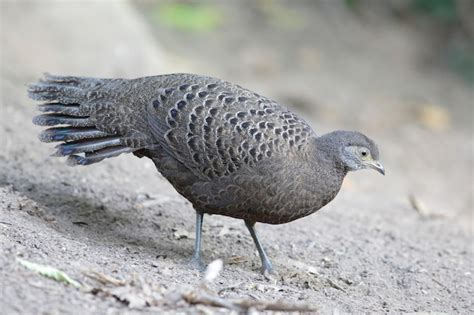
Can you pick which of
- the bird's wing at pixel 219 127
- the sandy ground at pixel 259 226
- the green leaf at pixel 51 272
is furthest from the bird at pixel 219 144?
the green leaf at pixel 51 272

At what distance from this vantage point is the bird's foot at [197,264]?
6.15m

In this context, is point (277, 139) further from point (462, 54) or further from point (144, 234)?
point (462, 54)

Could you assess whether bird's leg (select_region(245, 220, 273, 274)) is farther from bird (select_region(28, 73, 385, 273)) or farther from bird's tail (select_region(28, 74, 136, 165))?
bird's tail (select_region(28, 74, 136, 165))

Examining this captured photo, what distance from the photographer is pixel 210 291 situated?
15.9 ft

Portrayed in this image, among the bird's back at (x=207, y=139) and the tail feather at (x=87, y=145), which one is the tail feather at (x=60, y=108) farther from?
the tail feather at (x=87, y=145)

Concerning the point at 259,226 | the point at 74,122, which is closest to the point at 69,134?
the point at 74,122

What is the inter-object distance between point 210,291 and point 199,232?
1533 millimetres

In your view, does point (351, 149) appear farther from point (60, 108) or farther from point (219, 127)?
point (60, 108)

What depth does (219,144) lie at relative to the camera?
5938 mm

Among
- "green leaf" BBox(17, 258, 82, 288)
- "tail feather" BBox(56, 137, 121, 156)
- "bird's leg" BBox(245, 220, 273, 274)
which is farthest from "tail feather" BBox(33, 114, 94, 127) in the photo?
"green leaf" BBox(17, 258, 82, 288)

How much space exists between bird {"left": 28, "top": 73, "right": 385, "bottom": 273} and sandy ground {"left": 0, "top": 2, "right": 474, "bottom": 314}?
1.86 ft

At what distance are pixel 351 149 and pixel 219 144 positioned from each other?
1.02 m

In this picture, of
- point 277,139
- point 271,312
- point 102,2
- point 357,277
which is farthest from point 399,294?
point 102,2

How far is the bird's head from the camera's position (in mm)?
6109
